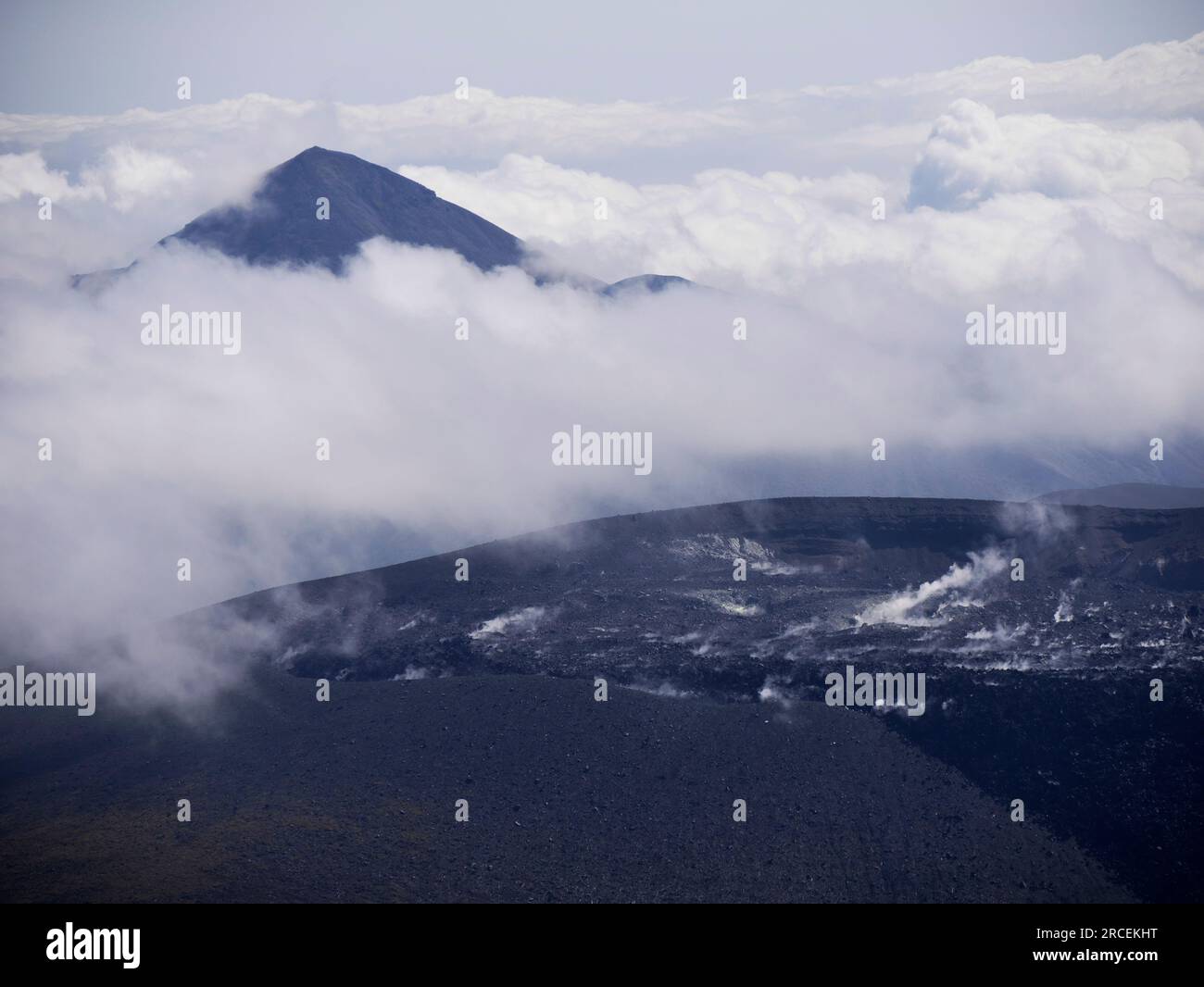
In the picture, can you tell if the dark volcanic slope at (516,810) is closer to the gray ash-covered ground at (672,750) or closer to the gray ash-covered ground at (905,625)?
the gray ash-covered ground at (672,750)

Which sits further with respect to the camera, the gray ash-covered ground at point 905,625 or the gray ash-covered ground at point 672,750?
the gray ash-covered ground at point 905,625

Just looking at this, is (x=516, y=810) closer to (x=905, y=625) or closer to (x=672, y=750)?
(x=672, y=750)

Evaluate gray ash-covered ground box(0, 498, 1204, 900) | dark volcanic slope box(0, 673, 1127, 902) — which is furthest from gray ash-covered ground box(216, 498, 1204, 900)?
dark volcanic slope box(0, 673, 1127, 902)

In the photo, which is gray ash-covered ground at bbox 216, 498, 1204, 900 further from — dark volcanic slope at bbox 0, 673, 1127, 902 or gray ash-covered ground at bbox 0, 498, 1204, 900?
dark volcanic slope at bbox 0, 673, 1127, 902

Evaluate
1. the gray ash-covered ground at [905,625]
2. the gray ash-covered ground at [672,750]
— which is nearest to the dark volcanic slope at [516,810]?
the gray ash-covered ground at [672,750]

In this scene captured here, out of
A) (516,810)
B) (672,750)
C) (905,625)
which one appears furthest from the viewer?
(905,625)

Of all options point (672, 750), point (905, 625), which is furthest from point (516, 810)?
point (905, 625)

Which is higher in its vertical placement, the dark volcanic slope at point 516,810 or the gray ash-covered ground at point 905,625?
the gray ash-covered ground at point 905,625
